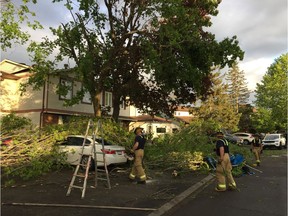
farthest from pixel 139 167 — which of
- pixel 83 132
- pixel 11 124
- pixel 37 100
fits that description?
pixel 37 100

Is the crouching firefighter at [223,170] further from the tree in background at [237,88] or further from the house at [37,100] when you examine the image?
the tree in background at [237,88]

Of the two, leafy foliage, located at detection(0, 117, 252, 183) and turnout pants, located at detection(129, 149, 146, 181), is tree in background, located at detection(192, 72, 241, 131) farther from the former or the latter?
turnout pants, located at detection(129, 149, 146, 181)

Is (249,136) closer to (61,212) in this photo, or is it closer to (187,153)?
(187,153)

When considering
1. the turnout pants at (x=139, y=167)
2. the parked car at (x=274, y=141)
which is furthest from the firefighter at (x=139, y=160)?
the parked car at (x=274, y=141)

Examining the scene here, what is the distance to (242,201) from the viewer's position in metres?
8.52

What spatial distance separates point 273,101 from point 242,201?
4246cm

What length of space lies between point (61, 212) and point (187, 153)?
778 cm

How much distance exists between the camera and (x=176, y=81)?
69.5 ft

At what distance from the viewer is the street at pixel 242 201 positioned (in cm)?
736

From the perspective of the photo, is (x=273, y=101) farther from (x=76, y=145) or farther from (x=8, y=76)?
(x=76, y=145)

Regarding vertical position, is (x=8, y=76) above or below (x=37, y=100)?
above

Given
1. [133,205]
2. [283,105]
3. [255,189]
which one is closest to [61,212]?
[133,205]

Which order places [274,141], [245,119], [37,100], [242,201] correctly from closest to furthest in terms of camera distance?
[242,201]
[37,100]
[274,141]
[245,119]

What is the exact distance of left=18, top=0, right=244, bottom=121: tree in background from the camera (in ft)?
60.7
